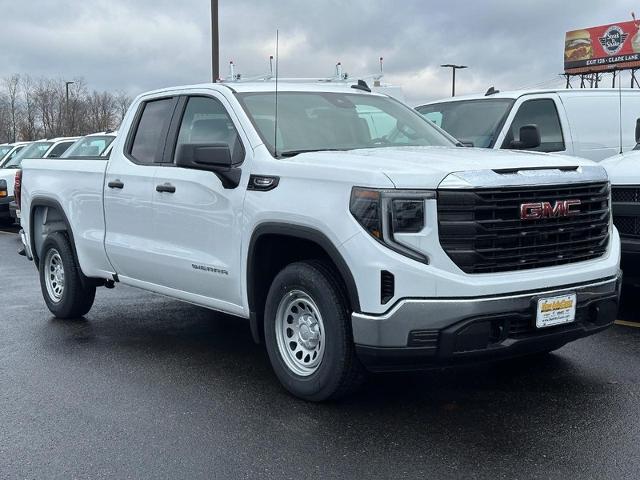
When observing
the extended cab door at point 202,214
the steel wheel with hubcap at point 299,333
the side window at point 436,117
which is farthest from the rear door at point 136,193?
the side window at point 436,117

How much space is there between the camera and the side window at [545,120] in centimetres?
894

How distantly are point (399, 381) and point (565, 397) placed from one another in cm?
106

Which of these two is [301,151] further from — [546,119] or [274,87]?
[546,119]

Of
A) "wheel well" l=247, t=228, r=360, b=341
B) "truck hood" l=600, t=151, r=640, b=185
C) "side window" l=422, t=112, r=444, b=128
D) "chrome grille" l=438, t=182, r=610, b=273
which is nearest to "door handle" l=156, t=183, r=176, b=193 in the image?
"wheel well" l=247, t=228, r=360, b=341

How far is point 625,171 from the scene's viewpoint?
6.56 metres

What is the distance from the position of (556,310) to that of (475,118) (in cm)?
514

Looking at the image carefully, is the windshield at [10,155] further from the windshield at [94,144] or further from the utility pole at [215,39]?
the windshield at [94,144]

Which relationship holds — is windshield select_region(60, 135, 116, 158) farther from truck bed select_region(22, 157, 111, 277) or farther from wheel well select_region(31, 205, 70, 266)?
truck bed select_region(22, 157, 111, 277)

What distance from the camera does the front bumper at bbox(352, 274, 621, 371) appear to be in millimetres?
4133

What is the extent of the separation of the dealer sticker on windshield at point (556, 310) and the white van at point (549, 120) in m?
4.32

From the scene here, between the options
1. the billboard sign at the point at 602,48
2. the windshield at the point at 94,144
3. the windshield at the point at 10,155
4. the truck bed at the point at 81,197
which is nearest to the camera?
the truck bed at the point at 81,197

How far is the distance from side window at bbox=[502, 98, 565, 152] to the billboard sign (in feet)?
133

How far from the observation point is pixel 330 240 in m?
4.40

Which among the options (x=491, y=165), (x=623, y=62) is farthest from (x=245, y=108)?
(x=623, y=62)
